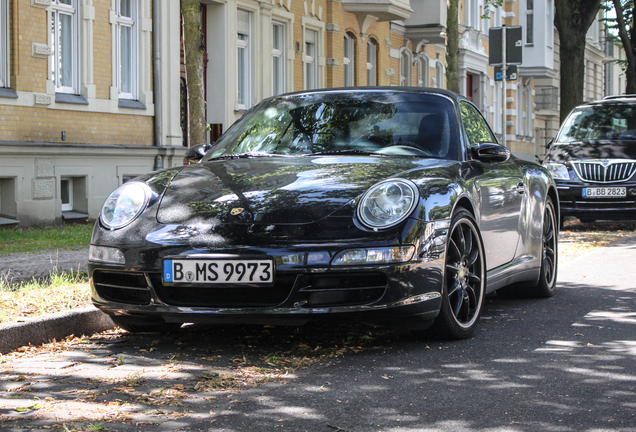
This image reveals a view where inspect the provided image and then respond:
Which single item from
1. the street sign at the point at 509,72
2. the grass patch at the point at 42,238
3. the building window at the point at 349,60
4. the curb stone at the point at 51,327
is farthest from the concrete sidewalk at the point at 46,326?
the building window at the point at 349,60

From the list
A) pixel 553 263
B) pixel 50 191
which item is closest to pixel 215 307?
pixel 553 263

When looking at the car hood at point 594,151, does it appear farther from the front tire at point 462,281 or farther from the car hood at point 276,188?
the car hood at point 276,188

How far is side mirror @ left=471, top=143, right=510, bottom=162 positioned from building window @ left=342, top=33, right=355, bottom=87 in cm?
2081

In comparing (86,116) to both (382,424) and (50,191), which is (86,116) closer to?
(50,191)

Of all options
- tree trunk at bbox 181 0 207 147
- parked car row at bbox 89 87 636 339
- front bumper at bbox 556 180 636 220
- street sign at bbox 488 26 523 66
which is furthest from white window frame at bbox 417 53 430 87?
parked car row at bbox 89 87 636 339

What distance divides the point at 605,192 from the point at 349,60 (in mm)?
13727

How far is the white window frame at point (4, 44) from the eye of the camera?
14.6m

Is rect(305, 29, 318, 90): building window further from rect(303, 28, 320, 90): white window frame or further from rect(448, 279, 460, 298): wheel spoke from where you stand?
rect(448, 279, 460, 298): wheel spoke

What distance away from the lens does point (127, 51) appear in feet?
58.4

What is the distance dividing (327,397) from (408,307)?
103 centimetres

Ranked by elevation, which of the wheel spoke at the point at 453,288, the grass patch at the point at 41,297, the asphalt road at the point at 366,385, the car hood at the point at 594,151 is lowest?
the asphalt road at the point at 366,385

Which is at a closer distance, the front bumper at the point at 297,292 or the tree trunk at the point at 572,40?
the front bumper at the point at 297,292

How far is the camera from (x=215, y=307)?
5.27 metres

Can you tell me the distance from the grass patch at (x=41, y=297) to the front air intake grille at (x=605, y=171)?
350 inches
